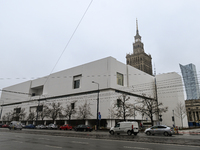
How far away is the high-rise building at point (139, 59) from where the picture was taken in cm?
10950

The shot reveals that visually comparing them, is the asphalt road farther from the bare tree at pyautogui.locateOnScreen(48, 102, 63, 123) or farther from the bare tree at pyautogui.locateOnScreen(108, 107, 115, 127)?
the bare tree at pyautogui.locateOnScreen(48, 102, 63, 123)

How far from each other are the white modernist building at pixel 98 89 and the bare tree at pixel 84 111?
0.43 metres

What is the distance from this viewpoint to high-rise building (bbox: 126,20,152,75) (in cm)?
10950

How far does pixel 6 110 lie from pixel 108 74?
6483 cm

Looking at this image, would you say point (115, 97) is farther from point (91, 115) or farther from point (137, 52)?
point (137, 52)

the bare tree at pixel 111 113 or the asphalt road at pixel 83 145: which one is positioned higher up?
the bare tree at pixel 111 113

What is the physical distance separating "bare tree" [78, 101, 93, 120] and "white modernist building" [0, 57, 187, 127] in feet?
1.40

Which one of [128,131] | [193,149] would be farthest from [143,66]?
[193,149]

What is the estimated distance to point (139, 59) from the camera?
111312 millimetres

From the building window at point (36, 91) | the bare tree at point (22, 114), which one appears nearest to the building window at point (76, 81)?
the building window at point (36, 91)

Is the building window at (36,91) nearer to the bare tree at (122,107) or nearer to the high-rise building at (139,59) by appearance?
the bare tree at (122,107)

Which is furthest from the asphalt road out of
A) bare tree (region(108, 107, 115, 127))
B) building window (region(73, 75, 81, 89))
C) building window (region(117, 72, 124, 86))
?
building window (region(73, 75, 81, 89))

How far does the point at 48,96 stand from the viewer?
214 feet

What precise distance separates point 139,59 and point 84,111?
2826 inches
